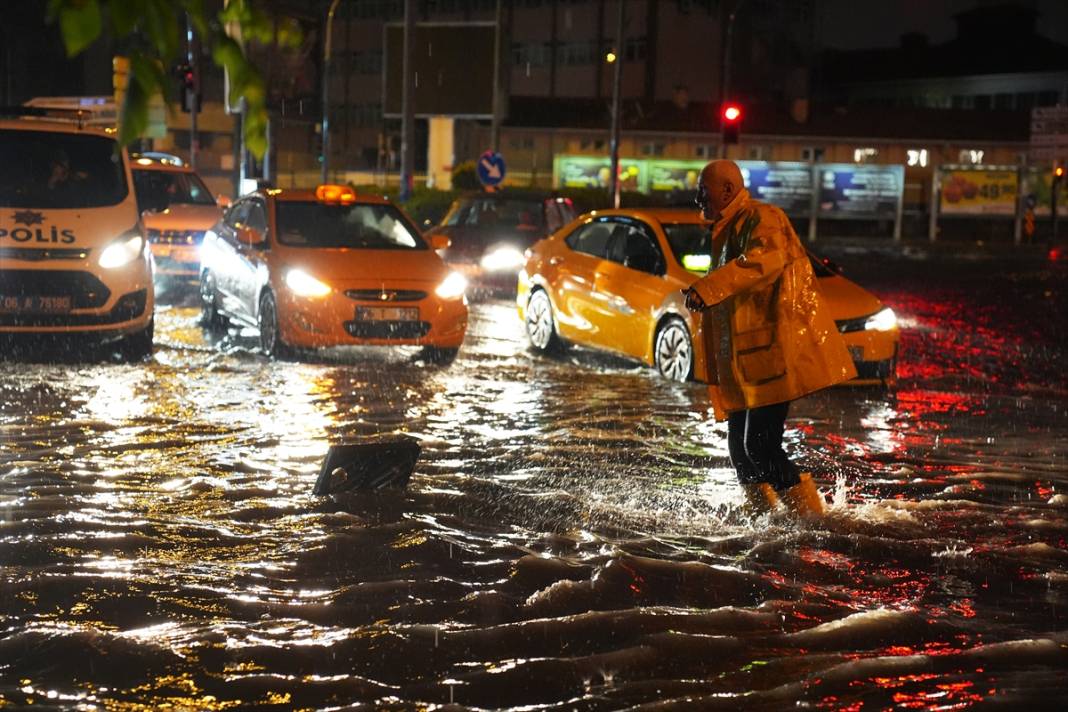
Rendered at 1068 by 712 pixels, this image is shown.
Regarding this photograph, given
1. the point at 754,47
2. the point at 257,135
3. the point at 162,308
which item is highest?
the point at 754,47

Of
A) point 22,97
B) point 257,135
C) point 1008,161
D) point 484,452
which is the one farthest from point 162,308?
Result: point 22,97

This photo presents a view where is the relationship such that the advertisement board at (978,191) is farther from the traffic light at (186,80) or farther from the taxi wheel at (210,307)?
the taxi wheel at (210,307)

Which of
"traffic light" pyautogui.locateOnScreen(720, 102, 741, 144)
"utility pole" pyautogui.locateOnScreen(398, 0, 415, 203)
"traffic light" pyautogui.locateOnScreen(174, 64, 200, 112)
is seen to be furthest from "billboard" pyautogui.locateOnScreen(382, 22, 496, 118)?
"traffic light" pyautogui.locateOnScreen(720, 102, 741, 144)

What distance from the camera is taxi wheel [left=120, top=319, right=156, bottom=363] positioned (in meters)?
14.4

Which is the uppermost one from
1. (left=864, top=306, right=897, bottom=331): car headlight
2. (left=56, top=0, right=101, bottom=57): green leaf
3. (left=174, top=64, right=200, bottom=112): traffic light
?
(left=174, top=64, right=200, bottom=112): traffic light

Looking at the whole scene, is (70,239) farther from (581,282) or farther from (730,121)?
(730,121)

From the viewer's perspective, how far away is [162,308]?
20.2m

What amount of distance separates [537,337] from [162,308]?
5974 millimetres

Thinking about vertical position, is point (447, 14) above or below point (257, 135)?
above

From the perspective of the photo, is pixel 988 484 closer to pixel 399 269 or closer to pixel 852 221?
pixel 399 269

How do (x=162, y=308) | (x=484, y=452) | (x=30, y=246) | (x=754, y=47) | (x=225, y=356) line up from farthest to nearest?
(x=754, y=47)
(x=162, y=308)
(x=225, y=356)
(x=30, y=246)
(x=484, y=452)

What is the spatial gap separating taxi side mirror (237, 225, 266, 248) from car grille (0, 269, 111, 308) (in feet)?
5.95

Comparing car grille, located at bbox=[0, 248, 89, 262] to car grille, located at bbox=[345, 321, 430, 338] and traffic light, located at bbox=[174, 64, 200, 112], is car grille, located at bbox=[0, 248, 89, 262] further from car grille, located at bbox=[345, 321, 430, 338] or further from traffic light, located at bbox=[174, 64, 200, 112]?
traffic light, located at bbox=[174, 64, 200, 112]

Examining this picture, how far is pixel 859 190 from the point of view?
51.4 metres
